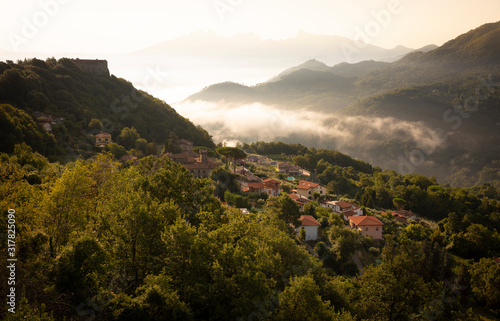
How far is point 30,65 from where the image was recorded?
6931 centimetres

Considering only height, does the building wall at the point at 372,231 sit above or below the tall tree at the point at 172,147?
below

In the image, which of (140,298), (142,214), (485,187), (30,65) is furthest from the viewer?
(485,187)

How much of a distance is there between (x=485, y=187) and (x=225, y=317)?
125384 mm

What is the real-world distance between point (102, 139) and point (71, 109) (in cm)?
1143

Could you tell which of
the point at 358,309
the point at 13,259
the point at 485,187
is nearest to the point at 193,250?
the point at 13,259

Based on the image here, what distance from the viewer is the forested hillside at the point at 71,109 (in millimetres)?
46750

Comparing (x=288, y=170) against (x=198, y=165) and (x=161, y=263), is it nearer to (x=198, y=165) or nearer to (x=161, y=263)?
(x=198, y=165)

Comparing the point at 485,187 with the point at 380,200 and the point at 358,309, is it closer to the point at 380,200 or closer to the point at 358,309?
the point at 380,200

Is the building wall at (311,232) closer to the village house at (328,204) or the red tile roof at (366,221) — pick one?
the red tile roof at (366,221)

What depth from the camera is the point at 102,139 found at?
60.7 m

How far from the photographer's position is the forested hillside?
153ft

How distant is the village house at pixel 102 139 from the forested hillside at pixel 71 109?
2.99ft

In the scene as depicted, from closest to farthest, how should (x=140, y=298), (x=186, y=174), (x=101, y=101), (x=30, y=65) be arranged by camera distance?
1. (x=140, y=298)
2. (x=186, y=174)
3. (x=30, y=65)
4. (x=101, y=101)

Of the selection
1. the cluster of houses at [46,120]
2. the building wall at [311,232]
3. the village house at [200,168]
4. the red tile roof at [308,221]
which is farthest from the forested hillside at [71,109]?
the building wall at [311,232]
